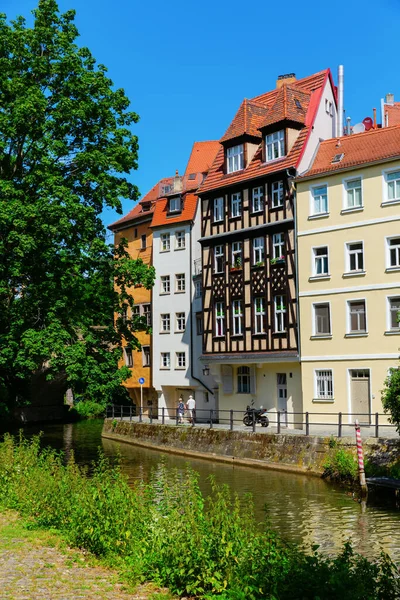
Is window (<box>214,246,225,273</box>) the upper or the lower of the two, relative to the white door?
upper

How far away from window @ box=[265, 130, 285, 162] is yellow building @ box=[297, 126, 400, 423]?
2130mm

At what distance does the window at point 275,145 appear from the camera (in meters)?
38.2

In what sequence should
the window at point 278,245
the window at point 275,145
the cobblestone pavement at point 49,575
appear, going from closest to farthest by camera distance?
the cobblestone pavement at point 49,575, the window at point 278,245, the window at point 275,145

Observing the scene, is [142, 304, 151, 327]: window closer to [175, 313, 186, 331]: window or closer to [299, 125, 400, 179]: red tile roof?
[175, 313, 186, 331]: window

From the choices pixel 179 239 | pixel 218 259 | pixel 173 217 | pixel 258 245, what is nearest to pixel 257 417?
pixel 258 245

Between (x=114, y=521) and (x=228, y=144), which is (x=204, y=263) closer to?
(x=228, y=144)

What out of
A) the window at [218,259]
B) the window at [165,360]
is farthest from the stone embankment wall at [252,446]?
the window at [218,259]

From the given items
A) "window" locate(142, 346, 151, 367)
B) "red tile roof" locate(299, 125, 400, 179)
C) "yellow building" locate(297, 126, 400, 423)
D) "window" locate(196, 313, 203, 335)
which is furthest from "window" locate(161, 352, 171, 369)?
"red tile roof" locate(299, 125, 400, 179)

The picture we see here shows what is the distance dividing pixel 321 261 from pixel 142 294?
1858 centimetres

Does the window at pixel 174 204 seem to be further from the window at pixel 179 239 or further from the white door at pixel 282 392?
the white door at pixel 282 392

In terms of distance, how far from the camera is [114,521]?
482 inches

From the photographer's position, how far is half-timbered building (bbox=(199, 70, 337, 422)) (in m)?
37.0

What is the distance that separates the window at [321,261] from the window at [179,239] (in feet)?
45.3

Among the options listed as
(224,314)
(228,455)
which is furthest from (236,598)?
(224,314)
